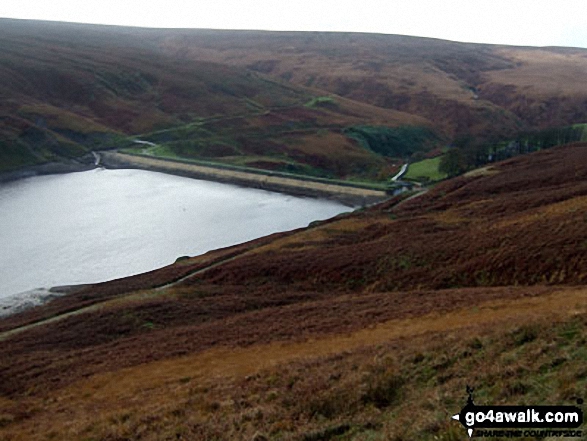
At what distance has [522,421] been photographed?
11.0m

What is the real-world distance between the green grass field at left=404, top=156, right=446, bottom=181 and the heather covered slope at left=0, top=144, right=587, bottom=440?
4574 centimetres

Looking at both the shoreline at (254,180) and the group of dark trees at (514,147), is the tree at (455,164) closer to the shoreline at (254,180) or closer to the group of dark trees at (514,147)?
the group of dark trees at (514,147)

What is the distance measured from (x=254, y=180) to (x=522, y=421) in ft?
324

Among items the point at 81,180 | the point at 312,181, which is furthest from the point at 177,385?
the point at 81,180

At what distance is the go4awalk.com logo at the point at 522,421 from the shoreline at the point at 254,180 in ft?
269

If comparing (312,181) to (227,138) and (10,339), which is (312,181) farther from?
(10,339)

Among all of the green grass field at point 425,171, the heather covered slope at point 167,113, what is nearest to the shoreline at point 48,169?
the heather covered slope at point 167,113

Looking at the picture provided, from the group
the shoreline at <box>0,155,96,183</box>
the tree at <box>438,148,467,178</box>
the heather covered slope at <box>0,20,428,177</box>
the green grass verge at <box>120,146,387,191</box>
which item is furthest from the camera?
the heather covered slope at <box>0,20,428,177</box>

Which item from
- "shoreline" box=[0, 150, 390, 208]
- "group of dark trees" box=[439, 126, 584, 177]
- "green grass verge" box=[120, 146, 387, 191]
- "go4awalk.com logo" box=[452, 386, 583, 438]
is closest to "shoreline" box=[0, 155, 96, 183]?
"shoreline" box=[0, 150, 390, 208]

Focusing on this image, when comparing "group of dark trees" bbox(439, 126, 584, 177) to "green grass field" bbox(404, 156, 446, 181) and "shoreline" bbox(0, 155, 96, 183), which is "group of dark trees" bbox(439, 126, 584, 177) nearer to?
"green grass field" bbox(404, 156, 446, 181)

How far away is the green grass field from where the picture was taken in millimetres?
102438

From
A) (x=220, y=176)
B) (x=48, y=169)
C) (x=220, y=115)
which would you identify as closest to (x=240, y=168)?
(x=220, y=176)

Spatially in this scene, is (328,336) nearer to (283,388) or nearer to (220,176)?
(283,388)

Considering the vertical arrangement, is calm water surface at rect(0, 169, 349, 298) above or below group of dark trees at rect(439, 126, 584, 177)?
below
